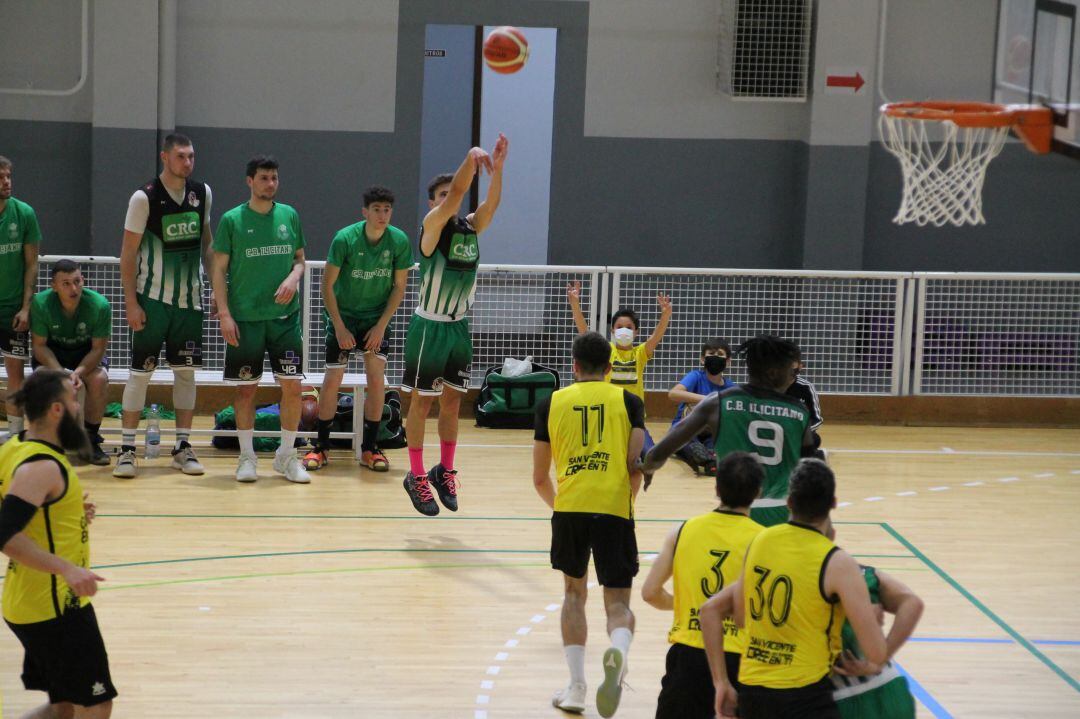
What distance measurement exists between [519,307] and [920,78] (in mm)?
5461

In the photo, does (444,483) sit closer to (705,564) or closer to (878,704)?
(705,564)

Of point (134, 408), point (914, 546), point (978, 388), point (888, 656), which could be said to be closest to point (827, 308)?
point (978, 388)

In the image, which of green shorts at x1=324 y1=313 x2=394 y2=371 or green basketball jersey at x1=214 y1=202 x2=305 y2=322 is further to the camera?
green shorts at x1=324 y1=313 x2=394 y2=371

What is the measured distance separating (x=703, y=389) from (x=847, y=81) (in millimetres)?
5084

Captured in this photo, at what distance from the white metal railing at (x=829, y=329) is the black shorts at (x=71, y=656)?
7.25 m

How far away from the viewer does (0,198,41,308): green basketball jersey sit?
979cm

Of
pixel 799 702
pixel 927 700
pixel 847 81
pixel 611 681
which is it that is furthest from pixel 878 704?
pixel 847 81

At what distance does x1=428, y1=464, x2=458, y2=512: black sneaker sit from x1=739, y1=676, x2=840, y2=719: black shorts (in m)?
4.55

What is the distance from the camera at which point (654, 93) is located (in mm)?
14656

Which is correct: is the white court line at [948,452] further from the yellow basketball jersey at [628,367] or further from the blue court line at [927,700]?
the blue court line at [927,700]

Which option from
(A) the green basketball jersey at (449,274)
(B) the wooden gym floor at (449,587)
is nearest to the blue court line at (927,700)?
(B) the wooden gym floor at (449,587)

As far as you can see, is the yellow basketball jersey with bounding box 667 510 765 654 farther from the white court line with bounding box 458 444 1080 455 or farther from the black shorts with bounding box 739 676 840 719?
the white court line with bounding box 458 444 1080 455

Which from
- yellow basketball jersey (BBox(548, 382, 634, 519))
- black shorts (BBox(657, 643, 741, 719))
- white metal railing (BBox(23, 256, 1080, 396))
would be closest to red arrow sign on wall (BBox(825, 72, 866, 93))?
white metal railing (BBox(23, 256, 1080, 396))

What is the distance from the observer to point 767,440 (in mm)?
5277
